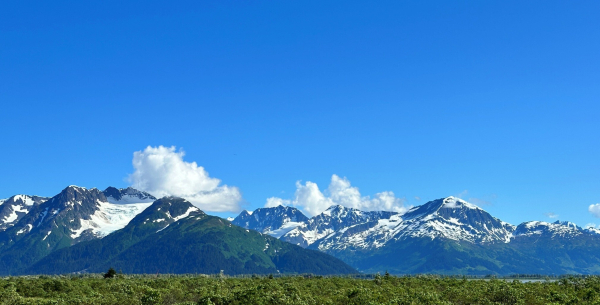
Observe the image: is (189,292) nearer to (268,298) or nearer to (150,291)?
(150,291)

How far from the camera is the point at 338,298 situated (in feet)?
438

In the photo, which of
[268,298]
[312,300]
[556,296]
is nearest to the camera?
[268,298]

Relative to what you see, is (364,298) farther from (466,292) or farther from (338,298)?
(466,292)

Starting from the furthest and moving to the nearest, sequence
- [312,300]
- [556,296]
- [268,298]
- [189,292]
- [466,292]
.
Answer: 1. [189,292]
2. [466,292]
3. [556,296]
4. [312,300]
5. [268,298]

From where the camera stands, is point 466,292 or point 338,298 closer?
point 338,298

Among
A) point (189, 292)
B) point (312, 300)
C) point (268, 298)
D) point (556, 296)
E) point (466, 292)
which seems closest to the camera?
point (268, 298)

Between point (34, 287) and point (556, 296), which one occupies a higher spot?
point (34, 287)

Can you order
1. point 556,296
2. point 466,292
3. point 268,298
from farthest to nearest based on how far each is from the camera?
point 466,292 < point 556,296 < point 268,298

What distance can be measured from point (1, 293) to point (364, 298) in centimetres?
9247

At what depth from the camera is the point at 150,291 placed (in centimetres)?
14038

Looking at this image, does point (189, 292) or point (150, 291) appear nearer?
point (150, 291)

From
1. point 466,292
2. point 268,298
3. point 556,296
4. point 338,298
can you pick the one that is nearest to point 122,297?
point 268,298

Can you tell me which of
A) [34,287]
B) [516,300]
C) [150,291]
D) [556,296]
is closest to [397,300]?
[516,300]

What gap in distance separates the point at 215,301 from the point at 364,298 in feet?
115
